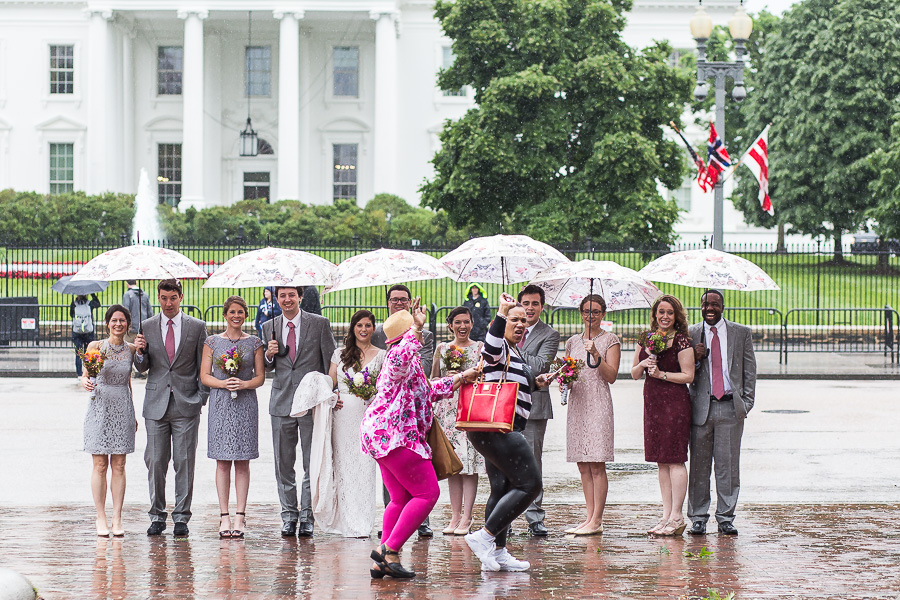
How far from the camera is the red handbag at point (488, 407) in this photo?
804 cm

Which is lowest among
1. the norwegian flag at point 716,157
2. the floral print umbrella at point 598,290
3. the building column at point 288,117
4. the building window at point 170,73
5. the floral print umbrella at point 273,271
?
the floral print umbrella at point 598,290

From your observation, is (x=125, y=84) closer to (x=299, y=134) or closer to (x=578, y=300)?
(x=299, y=134)

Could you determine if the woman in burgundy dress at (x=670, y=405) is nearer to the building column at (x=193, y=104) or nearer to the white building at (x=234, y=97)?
the building column at (x=193, y=104)

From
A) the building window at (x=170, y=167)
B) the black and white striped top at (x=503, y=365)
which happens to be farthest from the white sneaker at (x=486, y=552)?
the building window at (x=170, y=167)

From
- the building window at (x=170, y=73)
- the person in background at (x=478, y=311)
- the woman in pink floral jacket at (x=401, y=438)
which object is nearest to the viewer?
the woman in pink floral jacket at (x=401, y=438)

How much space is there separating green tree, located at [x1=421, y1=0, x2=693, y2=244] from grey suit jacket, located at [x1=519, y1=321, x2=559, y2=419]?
23829mm

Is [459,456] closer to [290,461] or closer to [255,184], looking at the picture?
[290,461]

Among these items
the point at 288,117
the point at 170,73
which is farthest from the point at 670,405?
the point at 170,73

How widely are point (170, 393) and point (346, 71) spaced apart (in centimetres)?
4745

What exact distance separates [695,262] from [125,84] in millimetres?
47788

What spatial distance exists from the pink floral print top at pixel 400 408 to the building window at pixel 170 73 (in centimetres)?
4998

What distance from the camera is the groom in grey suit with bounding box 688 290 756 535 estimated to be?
942 cm

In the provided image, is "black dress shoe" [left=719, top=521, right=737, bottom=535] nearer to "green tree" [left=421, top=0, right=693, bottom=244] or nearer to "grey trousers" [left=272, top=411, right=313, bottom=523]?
"grey trousers" [left=272, top=411, right=313, bottom=523]

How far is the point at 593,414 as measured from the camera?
9.49m
